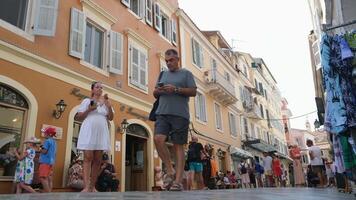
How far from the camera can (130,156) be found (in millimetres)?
13727

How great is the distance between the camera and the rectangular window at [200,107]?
755 inches

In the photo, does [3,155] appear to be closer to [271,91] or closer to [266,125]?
[266,125]

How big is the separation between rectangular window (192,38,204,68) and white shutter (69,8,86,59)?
9952 millimetres

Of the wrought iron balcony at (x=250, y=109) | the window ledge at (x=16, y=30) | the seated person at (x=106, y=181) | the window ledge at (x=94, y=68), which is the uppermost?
the wrought iron balcony at (x=250, y=109)

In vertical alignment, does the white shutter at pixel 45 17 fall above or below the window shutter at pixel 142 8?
below

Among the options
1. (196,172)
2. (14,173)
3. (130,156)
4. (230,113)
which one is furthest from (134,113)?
(230,113)

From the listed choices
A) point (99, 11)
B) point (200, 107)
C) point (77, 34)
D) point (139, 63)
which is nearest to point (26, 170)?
point (77, 34)

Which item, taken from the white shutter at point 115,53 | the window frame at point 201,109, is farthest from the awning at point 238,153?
the white shutter at point 115,53

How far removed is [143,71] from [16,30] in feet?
20.2

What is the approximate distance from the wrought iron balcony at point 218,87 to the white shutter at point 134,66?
8.09 metres

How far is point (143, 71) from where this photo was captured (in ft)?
47.4

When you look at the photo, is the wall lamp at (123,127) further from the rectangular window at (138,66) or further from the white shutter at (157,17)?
the white shutter at (157,17)

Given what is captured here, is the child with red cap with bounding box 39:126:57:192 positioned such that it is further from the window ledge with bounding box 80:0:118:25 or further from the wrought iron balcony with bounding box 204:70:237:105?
the wrought iron balcony with bounding box 204:70:237:105

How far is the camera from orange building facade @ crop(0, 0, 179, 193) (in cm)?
866
